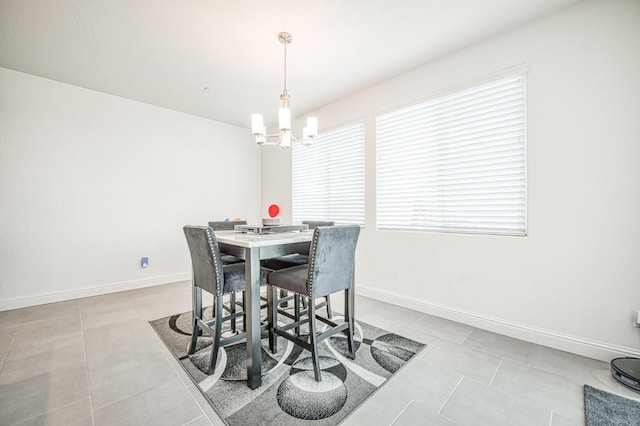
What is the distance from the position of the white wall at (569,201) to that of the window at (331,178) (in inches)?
50.4

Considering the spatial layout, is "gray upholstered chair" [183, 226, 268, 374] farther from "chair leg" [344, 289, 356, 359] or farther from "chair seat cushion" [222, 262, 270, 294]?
"chair leg" [344, 289, 356, 359]

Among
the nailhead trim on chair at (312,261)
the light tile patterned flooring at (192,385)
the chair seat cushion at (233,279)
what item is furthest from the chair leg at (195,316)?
the nailhead trim on chair at (312,261)

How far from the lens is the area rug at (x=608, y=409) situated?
1383 millimetres

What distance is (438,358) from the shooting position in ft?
6.54

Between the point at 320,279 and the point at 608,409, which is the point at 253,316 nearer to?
the point at 320,279

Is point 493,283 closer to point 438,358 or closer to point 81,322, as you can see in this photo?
point 438,358

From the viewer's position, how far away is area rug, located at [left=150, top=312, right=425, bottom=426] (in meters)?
1.45

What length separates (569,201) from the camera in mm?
2072

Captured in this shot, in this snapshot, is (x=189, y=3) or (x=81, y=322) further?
(x=81, y=322)

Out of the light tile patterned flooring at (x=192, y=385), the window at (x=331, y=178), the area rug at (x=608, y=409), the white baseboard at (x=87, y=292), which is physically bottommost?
the light tile patterned flooring at (x=192, y=385)

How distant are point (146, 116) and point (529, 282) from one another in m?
4.92

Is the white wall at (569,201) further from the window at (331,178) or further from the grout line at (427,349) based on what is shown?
the window at (331,178)

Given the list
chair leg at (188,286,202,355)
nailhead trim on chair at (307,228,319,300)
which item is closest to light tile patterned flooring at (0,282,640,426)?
chair leg at (188,286,202,355)

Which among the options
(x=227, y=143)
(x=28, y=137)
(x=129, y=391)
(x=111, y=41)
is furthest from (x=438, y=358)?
(x=28, y=137)
